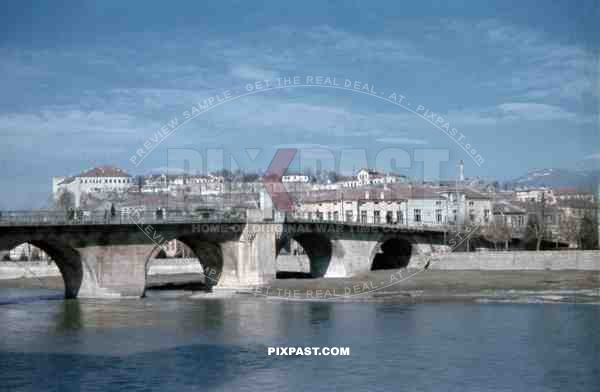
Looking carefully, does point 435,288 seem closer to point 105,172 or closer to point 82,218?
point 82,218

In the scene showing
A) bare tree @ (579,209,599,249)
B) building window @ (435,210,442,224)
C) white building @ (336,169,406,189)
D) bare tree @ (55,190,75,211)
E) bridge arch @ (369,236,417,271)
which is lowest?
bridge arch @ (369,236,417,271)

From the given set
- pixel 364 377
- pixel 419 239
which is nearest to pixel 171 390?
pixel 364 377

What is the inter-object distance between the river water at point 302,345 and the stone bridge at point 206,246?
3.36 meters

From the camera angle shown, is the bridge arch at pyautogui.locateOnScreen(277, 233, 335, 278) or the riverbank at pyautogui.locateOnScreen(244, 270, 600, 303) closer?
the riverbank at pyautogui.locateOnScreen(244, 270, 600, 303)

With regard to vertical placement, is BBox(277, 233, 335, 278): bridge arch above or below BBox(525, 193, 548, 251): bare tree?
below

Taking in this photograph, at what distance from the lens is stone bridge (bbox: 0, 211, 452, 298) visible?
41.1m

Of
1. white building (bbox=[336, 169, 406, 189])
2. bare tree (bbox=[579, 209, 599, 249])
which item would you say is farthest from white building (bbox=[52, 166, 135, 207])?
bare tree (bbox=[579, 209, 599, 249])

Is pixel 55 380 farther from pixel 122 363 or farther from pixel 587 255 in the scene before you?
pixel 587 255

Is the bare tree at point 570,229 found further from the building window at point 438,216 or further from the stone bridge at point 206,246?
the building window at point 438,216

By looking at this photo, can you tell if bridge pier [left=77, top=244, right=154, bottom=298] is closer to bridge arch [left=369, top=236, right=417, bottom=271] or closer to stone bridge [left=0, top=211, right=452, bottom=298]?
stone bridge [left=0, top=211, right=452, bottom=298]

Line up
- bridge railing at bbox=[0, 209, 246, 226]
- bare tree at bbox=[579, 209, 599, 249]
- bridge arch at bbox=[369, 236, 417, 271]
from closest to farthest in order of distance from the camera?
bridge railing at bbox=[0, 209, 246, 226], bare tree at bbox=[579, 209, 599, 249], bridge arch at bbox=[369, 236, 417, 271]

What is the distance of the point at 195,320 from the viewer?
112ft

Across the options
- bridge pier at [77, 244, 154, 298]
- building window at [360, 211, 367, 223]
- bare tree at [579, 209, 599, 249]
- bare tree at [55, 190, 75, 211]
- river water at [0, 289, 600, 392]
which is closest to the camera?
river water at [0, 289, 600, 392]

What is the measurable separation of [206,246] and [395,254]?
918 inches
